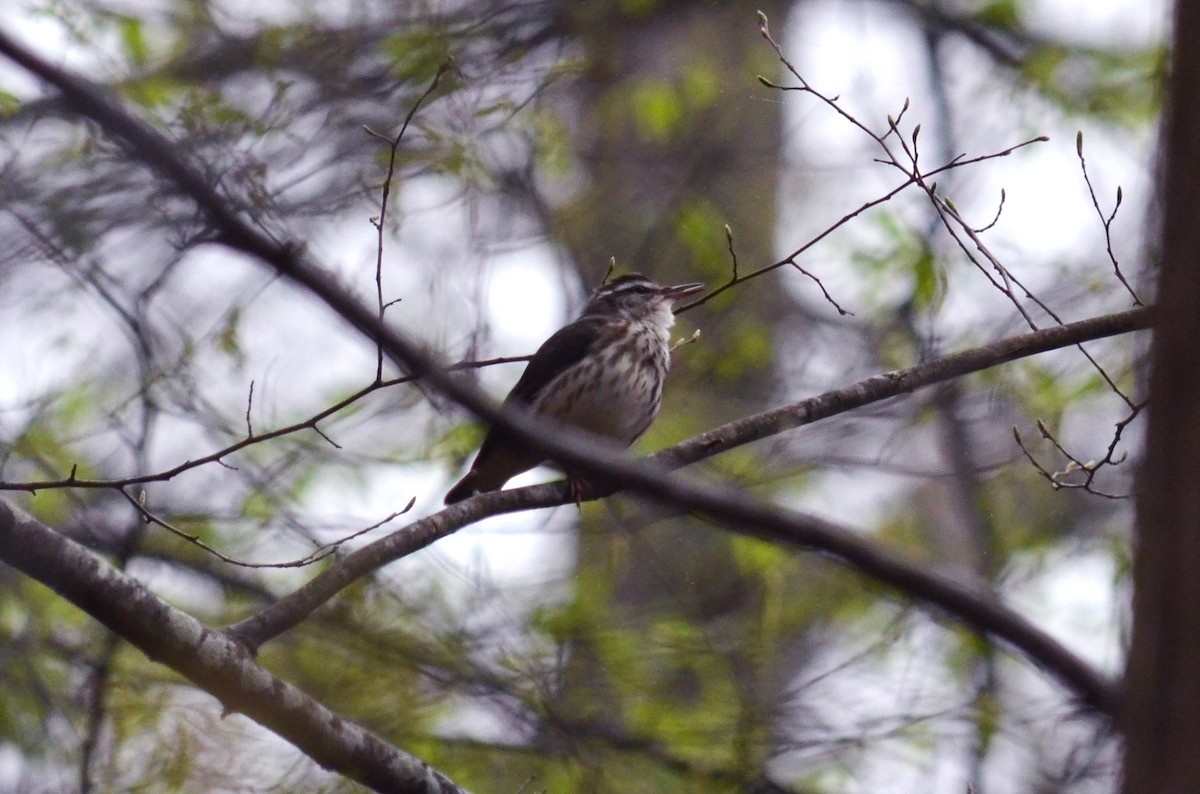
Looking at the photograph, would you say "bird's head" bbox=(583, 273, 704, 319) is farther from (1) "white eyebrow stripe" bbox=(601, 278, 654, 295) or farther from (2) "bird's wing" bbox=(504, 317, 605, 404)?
(2) "bird's wing" bbox=(504, 317, 605, 404)

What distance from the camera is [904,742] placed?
23.2ft

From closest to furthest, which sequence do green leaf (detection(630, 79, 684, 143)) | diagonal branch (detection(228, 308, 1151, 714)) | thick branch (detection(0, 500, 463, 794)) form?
diagonal branch (detection(228, 308, 1151, 714))
thick branch (detection(0, 500, 463, 794))
green leaf (detection(630, 79, 684, 143))

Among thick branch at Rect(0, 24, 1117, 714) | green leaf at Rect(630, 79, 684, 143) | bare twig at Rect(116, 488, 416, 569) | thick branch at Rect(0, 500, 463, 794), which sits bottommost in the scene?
thick branch at Rect(0, 24, 1117, 714)

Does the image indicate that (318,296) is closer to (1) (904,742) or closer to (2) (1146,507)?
(2) (1146,507)

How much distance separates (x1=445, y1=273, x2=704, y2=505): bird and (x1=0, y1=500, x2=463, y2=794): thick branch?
2857 millimetres

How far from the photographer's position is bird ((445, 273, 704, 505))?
7.09m

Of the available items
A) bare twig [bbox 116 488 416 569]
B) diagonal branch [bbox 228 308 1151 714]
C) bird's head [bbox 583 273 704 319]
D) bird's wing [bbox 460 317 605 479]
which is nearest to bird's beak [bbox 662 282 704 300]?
bird's head [bbox 583 273 704 319]

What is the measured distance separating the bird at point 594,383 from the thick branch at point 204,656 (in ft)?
9.37

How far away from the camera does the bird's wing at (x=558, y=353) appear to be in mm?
7336

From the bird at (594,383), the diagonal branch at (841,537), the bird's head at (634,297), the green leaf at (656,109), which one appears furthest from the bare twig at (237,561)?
the green leaf at (656,109)

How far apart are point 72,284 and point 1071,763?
4925mm

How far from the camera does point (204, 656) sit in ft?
12.8

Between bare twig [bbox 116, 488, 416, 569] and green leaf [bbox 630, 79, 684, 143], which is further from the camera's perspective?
green leaf [bbox 630, 79, 684, 143]

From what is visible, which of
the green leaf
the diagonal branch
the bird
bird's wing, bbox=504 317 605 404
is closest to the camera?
the diagonal branch
